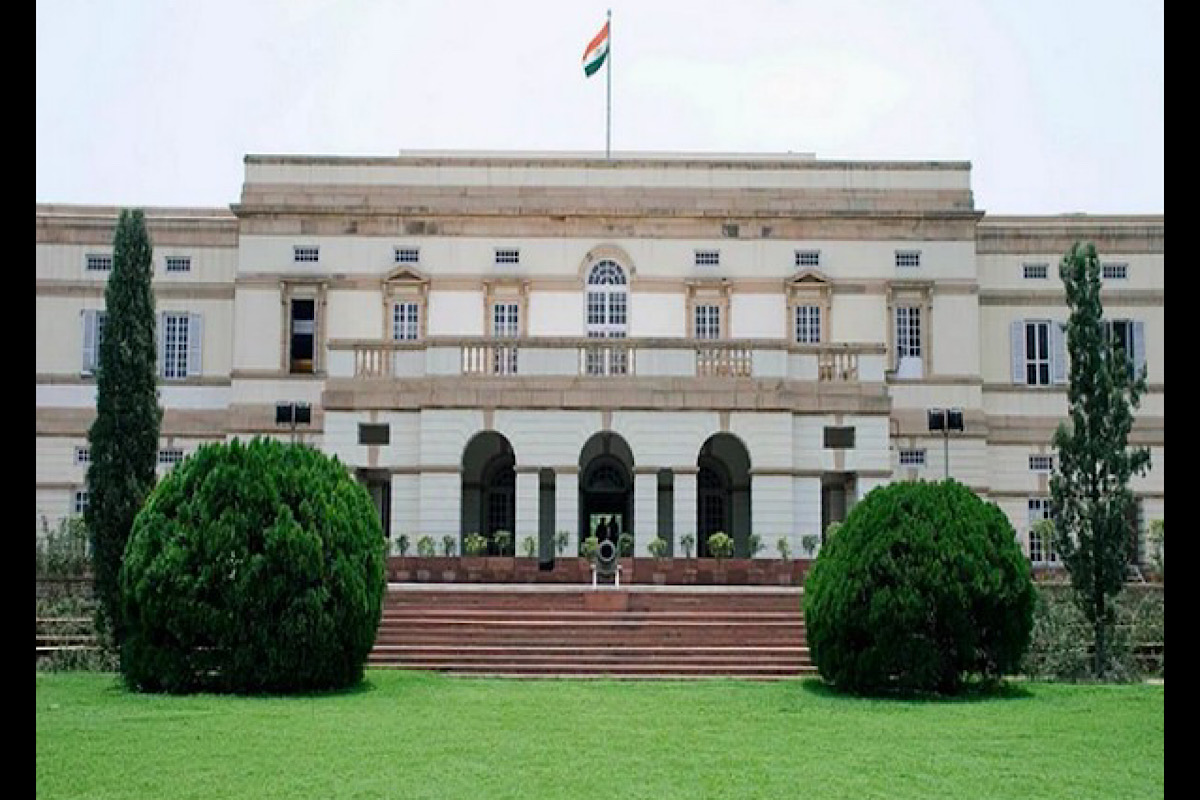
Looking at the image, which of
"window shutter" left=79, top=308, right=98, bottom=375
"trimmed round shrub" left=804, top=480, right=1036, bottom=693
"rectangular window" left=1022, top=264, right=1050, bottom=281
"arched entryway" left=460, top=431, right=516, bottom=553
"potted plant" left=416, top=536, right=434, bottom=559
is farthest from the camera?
"rectangular window" left=1022, top=264, right=1050, bottom=281

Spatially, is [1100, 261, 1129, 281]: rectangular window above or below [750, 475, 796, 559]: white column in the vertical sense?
above

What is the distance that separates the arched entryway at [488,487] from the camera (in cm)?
3675

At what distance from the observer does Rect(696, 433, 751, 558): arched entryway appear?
3709 centimetres

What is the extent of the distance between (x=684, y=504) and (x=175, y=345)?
56.3 ft

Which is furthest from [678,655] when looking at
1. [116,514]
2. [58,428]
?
[58,428]

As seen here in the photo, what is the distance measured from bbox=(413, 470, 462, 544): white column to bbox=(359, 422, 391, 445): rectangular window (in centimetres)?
182

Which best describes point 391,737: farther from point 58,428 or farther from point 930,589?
point 58,428

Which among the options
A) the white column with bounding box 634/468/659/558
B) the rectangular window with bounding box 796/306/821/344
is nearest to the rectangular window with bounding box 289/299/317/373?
the white column with bounding box 634/468/659/558

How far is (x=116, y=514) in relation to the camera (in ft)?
79.3

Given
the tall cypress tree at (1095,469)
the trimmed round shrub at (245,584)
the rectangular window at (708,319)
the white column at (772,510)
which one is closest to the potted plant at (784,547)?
the white column at (772,510)

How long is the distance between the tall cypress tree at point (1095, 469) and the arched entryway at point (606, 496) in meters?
15.8

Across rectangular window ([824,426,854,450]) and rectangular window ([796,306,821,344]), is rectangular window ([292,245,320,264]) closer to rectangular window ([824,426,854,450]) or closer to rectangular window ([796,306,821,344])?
rectangular window ([796,306,821,344])

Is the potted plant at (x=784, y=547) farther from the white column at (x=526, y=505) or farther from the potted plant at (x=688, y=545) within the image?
the white column at (x=526, y=505)
